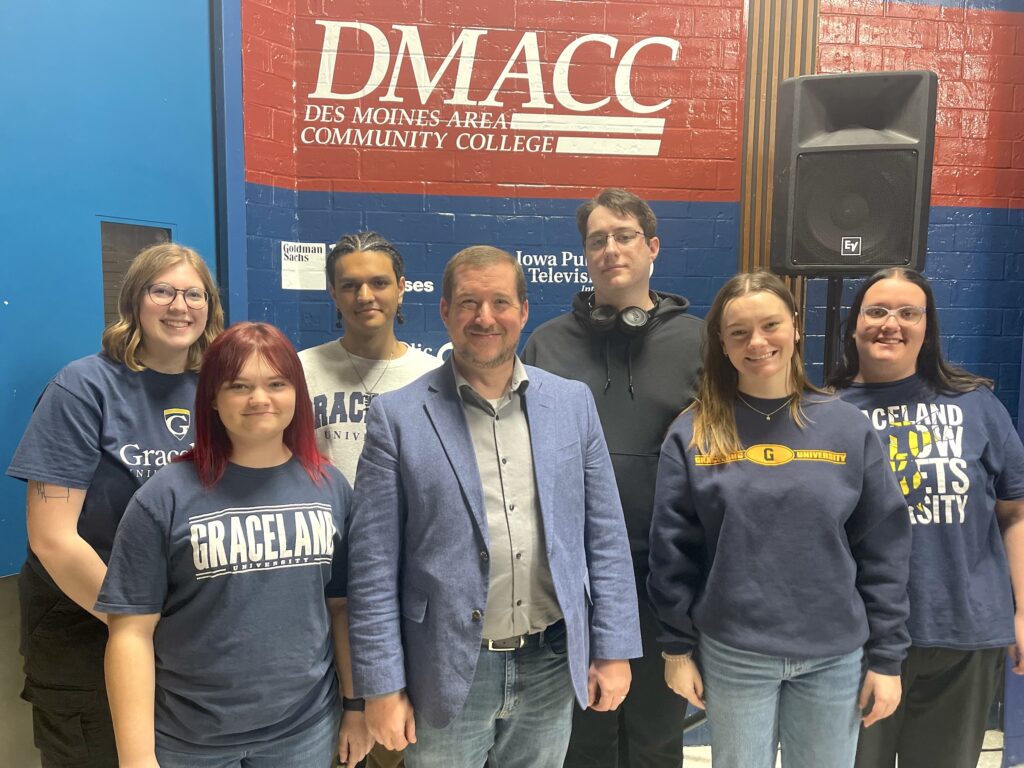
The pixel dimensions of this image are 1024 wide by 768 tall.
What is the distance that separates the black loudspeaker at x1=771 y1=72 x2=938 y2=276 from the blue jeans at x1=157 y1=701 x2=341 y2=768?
5.96 feet

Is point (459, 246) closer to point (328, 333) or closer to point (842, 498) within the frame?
point (328, 333)

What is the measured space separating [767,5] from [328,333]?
213cm

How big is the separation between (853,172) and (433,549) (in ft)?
5.84

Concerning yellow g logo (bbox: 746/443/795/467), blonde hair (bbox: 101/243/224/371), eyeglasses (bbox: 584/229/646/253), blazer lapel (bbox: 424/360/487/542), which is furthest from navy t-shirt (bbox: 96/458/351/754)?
eyeglasses (bbox: 584/229/646/253)

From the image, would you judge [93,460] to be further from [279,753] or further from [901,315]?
[901,315]

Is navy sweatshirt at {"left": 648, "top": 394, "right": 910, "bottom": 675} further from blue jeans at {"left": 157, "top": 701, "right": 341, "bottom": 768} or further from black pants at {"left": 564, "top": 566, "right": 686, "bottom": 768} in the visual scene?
blue jeans at {"left": 157, "top": 701, "right": 341, "bottom": 768}

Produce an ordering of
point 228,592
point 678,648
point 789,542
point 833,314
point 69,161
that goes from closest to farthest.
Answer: point 228,592, point 789,542, point 678,648, point 69,161, point 833,314

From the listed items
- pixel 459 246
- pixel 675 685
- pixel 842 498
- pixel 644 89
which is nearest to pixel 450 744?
pixel 675 685

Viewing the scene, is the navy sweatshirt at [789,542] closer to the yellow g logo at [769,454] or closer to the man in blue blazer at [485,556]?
the yellow g logo at [769,454]

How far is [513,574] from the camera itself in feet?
4.42

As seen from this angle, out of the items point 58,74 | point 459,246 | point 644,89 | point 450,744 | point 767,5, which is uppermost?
point 767,5

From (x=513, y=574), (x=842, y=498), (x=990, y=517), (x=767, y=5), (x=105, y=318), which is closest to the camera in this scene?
(x=513, y=574)

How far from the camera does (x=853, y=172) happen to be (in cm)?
219

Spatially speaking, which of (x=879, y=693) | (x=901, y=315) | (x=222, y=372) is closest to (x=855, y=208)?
(x=901, y=315)
